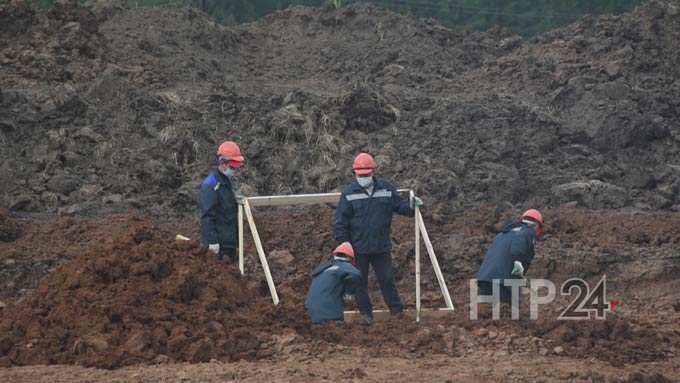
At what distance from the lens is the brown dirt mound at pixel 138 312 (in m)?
10.4

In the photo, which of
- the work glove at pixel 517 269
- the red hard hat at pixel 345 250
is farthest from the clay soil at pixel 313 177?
the red hard hat at pixel 345 250

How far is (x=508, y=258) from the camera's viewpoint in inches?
508

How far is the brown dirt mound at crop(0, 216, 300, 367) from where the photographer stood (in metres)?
10.4

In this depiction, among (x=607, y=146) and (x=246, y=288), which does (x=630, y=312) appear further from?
(x=607, y=146)

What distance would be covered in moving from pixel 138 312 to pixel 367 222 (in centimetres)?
301

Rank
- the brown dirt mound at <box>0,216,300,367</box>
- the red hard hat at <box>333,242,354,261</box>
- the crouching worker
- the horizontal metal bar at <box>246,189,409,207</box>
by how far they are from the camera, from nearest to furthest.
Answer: the brown dirt mound at <box>0,216,300,367</box> → the crouching worker → the red hard hat at <box>333,242,354,261</box> → the horizontal metal bar at <box>246,189,409,207</box>

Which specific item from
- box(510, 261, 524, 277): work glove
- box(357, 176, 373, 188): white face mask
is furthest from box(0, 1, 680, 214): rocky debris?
box(510, 261, 524, 277): work glove

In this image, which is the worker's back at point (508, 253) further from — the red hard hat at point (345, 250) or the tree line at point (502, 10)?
the tree line at point (502, 10)

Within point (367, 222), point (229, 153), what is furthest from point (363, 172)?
point (229, 153)

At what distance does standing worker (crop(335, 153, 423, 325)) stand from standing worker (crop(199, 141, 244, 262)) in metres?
1.09

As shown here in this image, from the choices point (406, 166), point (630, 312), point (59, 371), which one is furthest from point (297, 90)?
point (59, 371)

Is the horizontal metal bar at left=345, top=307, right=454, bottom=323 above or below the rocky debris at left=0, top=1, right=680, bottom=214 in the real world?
below

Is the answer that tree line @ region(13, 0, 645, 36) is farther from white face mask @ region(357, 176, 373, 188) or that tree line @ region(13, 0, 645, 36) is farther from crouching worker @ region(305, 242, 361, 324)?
crouching worker @ region(305, 242, 361, 324)

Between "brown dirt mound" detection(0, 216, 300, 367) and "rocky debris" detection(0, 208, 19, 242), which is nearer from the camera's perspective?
"brown dirt mound" detection(0, 216, 300, 367)
